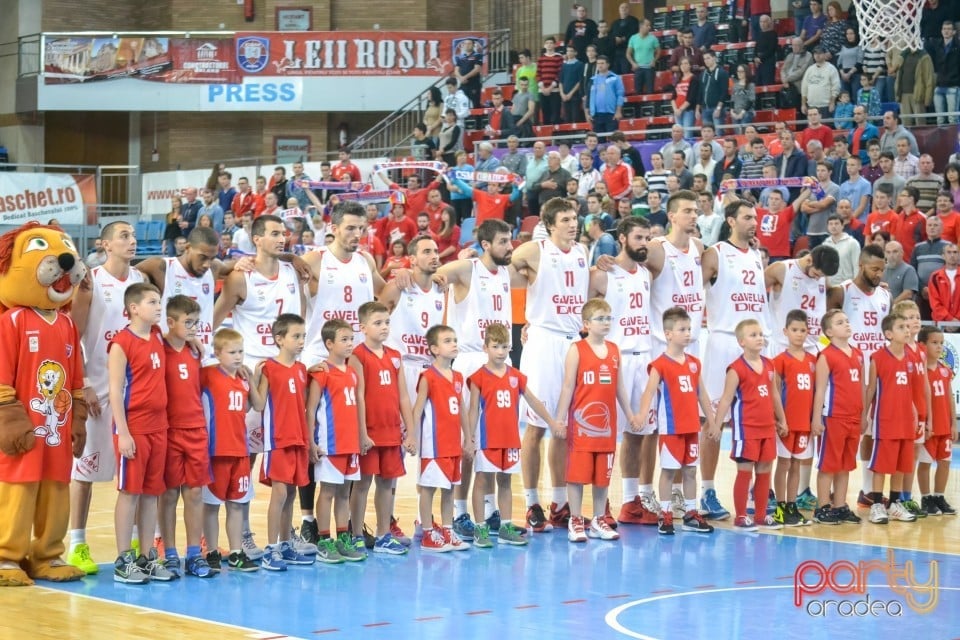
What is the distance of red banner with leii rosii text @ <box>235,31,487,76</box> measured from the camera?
3016 cm

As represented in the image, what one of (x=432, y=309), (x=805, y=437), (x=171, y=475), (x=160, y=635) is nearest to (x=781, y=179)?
(x=805, y=437)

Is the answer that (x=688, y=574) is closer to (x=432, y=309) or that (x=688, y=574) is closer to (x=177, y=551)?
(x=432, y=309)

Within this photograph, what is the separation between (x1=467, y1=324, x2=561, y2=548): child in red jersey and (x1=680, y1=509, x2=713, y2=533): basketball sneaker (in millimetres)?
1283

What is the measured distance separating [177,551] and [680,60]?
1550 cm

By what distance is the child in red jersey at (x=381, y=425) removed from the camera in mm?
9594

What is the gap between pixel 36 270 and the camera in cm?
849

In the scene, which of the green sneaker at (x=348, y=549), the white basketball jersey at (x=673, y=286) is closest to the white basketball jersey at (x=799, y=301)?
the white basketball jersey at (x=673, y=286)

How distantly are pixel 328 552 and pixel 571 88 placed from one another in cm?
1559

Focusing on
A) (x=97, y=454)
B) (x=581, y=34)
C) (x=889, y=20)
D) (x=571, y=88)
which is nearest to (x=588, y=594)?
(x=97, y=454)

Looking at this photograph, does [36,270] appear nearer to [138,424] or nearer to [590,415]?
[138,424]

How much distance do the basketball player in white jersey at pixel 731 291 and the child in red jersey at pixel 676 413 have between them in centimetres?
69

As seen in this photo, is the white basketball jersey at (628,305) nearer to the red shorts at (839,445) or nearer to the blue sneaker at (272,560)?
the red shorts at (839,445)

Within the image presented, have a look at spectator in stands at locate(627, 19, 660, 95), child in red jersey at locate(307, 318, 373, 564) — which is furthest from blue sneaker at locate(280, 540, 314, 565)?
spectator in stands at locate(627, 19, 660, 95)

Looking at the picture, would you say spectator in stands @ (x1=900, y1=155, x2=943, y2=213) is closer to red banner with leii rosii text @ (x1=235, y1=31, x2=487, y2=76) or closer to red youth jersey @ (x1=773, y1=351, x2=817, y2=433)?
red youth jersey @ (x1=773, y1=351, x2=817, y2=433)
